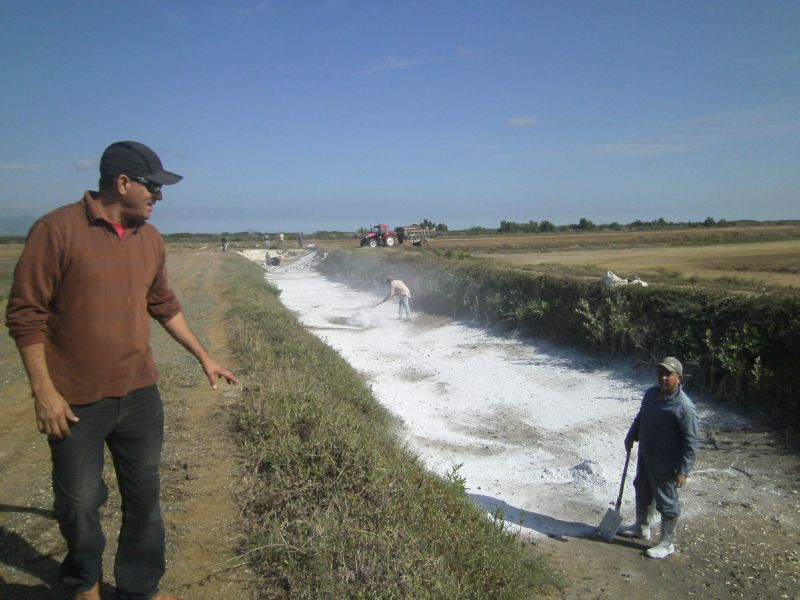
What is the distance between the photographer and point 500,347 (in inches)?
536

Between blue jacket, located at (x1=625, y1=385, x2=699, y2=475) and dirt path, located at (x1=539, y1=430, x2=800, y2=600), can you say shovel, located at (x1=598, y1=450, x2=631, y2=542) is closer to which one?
dirt path, located at (x1=539, y1=430, x2=800, y2=600)

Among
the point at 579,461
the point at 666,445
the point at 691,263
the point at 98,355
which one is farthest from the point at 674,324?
the point at 691,263

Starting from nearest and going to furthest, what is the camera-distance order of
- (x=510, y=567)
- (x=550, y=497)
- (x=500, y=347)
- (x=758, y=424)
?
(x=510, y=567)
(x=550, y=497)
(x=758, y=424)
(x=500, y=347)

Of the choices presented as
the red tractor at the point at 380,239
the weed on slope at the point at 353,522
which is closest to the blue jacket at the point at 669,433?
the weed on slope at the point at 353,522

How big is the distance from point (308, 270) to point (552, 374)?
3250cm

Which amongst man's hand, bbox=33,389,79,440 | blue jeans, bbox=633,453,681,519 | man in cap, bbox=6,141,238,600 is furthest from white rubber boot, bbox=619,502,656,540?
man's hand, bbox=33,389,79,440

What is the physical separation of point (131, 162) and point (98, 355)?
0.86 meters

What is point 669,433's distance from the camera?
16.3ft

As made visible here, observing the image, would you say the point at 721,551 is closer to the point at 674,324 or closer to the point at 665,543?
the point at 665,543

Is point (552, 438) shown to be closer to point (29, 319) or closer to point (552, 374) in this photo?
point (552, 374)

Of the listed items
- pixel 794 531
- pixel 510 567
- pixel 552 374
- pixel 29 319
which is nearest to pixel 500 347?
pixel 552 374

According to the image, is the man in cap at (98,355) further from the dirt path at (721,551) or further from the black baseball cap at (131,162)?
the dirt path at (721,551)

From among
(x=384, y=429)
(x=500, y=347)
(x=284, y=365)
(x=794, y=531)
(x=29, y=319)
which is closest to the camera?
(x=29, y=319)

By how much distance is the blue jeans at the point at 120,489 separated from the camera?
253cm
